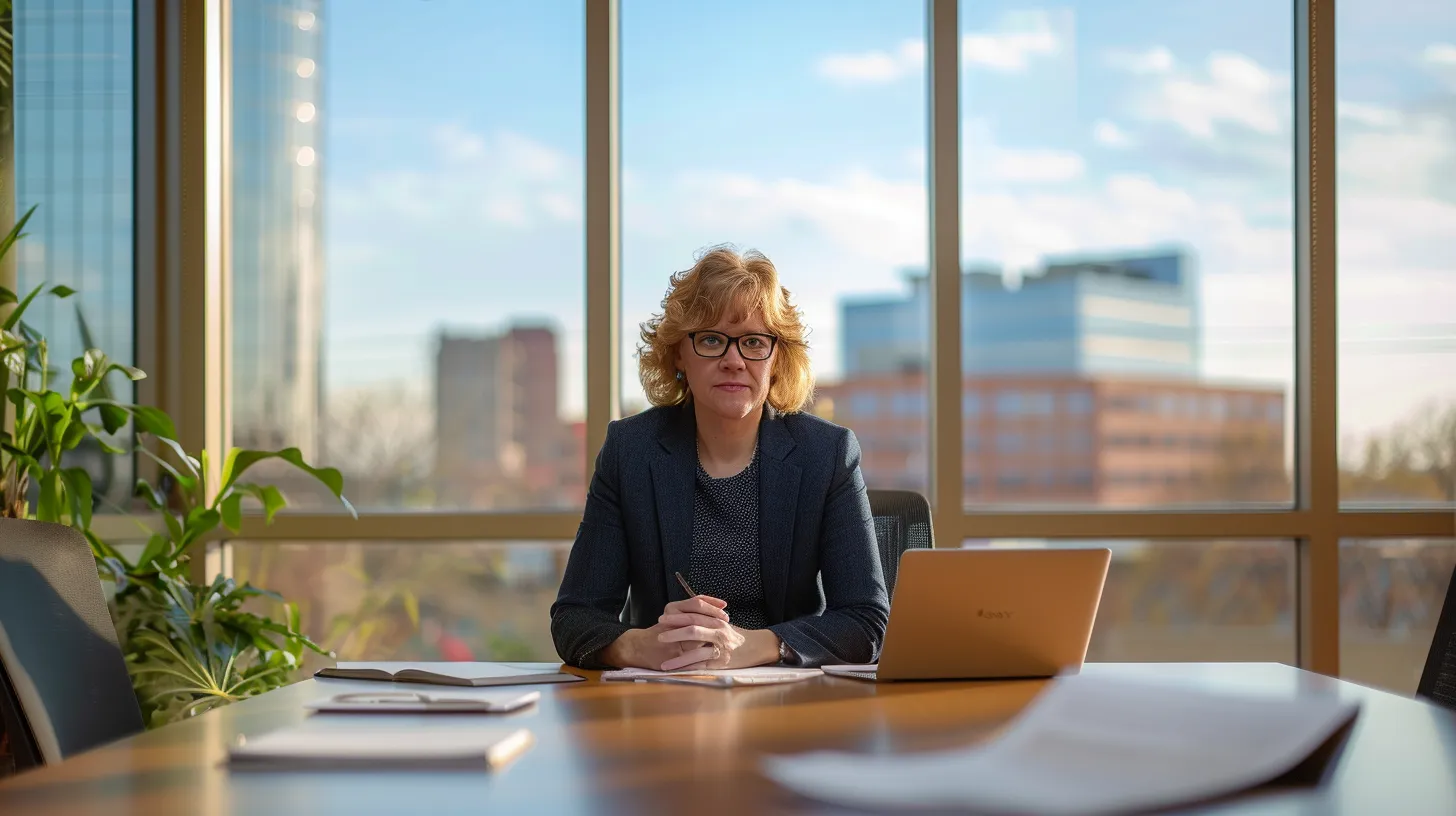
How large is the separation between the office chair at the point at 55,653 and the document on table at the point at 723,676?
66cm

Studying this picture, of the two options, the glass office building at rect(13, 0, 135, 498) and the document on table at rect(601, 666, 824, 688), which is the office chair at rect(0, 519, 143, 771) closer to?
the document on table at rect(601, 666, 824, 688)

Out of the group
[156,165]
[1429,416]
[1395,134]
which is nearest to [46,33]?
[156,165]

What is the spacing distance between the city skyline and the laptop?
186 cm

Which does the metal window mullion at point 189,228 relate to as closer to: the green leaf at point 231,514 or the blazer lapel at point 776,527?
the green leaf at point 231,514

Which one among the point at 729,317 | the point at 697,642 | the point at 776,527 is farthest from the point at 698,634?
the point at 729,317

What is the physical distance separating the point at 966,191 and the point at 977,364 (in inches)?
19.9

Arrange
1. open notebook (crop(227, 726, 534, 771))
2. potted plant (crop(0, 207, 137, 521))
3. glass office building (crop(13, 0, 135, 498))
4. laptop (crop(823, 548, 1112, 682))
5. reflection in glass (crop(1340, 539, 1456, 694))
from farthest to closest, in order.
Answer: reflection in glass (crop(1340, 539, 1456, 694)) < glass office building (crop(13, 0, 135, 498)) < potted plant (crop(0, 207, 137, 521)) < laptop (crop(823, 548, 1112, 682)) < open notebook (crop(227, 726, 534, 771))

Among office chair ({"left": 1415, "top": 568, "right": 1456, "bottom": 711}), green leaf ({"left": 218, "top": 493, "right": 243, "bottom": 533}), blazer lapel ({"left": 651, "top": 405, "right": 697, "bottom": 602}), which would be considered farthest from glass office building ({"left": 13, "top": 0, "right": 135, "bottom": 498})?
office chair ({"left": 1415, "top": 568, "right": 1456, "bottom": 711})

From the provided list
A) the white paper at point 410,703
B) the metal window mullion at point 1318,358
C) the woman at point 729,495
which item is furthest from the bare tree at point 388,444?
the metal window mullion at point 1318,358

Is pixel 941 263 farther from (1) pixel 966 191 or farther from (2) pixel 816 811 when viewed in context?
(2) pixel 816 811

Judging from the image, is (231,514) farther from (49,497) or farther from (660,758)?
(660,758)

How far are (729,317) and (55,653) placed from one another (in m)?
1.24

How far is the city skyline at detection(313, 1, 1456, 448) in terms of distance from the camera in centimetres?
343

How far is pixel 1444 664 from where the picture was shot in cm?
170
